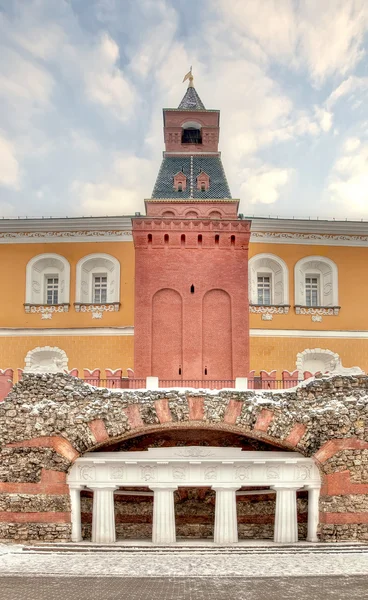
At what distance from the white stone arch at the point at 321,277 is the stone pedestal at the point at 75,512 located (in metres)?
17.9

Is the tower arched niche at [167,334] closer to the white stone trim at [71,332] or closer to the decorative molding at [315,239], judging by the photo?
the white stone trim at [71,332]

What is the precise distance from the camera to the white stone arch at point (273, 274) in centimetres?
3419

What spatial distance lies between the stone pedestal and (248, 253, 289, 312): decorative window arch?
1683 centimetres

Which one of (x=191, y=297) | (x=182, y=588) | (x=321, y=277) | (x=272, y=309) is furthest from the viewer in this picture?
(x=321, y=277)

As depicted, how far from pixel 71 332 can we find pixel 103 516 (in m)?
14.5

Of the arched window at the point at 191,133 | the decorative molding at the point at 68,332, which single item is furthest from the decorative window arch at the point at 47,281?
the arched window at the point at 191,133

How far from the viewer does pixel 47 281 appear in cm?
3519

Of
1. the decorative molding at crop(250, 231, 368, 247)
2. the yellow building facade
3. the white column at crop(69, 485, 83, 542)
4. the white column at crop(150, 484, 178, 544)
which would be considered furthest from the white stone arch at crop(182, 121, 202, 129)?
the white column at crop(69, 485, 83, 542)

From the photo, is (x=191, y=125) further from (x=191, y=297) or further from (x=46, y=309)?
(x=191, y=297)

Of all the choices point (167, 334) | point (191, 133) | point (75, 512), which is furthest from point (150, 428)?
point (191, 133)

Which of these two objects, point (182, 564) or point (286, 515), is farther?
point (286, 515)

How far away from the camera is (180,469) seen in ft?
65.0

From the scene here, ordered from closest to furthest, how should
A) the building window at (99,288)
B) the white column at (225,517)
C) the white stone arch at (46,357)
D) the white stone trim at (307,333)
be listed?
the white column at (225,517), the white stone arch at (46,357), the white stone trim at (307,333), the building window at (99,288)

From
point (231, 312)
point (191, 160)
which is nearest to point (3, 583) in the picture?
point (231, 312)
